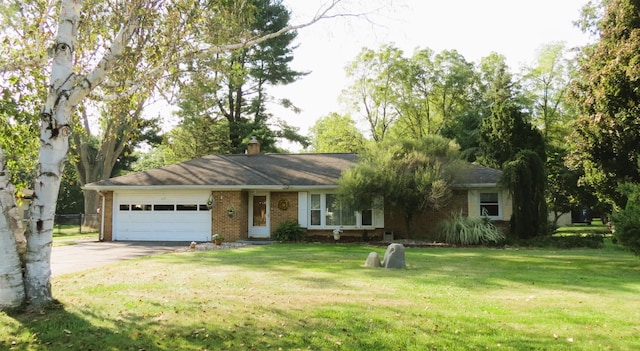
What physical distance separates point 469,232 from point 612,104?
21.1 feet

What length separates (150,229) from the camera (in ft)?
69.0

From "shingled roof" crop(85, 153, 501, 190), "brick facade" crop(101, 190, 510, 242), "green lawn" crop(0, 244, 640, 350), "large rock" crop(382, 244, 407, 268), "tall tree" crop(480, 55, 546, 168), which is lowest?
"green lawn" crop(0, 244, 640, 350)

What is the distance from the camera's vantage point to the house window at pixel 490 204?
2020 centimetres

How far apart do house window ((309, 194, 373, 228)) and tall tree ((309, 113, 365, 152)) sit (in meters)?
19.5

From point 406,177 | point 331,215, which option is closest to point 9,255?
point 406,177

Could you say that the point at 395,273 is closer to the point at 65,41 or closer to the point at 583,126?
the point at 65,41

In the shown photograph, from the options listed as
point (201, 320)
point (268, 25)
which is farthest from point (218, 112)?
point (201, 320)

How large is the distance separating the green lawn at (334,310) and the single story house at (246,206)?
359 inches

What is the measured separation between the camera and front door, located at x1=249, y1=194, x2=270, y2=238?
2086cm

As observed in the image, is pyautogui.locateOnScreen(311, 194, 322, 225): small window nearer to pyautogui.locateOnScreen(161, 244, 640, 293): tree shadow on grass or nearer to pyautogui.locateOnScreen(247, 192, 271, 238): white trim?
pyautogui.locateOnScreen(247, 192, 271, 238): white trim

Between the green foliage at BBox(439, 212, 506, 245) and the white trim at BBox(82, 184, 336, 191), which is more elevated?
the white trim at BBox(82, 184, 336, 191)

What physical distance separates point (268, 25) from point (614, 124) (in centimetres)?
2358

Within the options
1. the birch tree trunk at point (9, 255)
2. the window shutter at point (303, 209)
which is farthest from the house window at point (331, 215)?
the birch tree trunk at point (9, 255)

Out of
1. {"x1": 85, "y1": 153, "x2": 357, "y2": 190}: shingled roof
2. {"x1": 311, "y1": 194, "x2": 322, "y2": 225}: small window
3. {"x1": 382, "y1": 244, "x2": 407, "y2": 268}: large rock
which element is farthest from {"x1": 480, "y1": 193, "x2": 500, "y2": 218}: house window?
{"x1": 382, "y1": 244, "x2": 407, "y2": 268}: large rock
